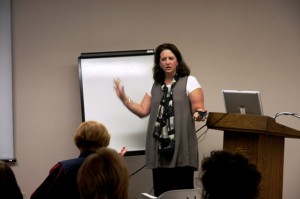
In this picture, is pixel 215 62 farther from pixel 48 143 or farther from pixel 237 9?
pixel 48 143

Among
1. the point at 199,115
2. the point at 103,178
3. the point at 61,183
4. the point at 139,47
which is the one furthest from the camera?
the point at 139,47

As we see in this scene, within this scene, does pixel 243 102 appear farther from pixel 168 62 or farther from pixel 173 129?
pixel 168 62

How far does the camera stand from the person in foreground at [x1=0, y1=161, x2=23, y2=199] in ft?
8.11

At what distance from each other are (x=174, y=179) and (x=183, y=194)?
4.37 feet

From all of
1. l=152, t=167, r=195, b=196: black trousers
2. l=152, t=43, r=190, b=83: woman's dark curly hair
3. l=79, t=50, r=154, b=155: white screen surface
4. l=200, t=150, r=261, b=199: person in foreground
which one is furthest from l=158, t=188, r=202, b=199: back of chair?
l=79, t=50, r=154, b=155: white screen surface

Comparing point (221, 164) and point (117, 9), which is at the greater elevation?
point (117, 9)

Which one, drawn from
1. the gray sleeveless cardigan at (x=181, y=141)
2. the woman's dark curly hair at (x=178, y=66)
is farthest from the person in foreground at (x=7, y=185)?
the woman's dark curly hair at (x=178, y=66)

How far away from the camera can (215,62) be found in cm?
455

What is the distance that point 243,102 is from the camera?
2967 mm

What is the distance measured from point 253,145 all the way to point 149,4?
2.17 m

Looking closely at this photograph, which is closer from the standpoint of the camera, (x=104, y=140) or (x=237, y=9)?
(x=104, y=140)

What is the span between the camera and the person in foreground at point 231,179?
5.22 ft

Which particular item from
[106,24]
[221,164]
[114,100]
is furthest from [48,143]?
[221,164]

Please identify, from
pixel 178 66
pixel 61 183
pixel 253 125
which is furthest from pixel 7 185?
pixel 178 66
